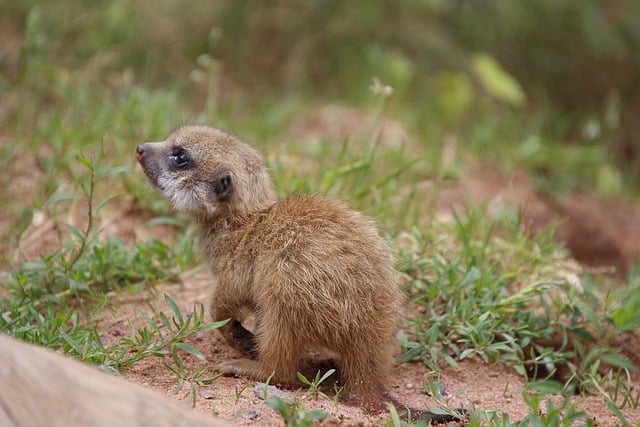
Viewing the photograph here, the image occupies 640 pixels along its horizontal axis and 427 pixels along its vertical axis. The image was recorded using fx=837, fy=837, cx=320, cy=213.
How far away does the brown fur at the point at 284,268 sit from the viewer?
11.6ft

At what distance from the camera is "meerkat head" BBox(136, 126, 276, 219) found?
13.2ft

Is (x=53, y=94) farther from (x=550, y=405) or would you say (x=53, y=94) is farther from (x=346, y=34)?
(x=550, y=405)

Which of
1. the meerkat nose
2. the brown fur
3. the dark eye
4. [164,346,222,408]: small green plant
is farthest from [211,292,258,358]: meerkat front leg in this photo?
the meerkat nose

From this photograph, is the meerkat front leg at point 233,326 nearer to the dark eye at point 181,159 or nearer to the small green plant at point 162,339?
the small green plant at point 162,339

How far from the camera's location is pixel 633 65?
8.73 m

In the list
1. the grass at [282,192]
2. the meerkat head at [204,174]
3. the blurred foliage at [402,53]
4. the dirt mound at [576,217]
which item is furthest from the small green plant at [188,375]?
the blurred foliage at [402,53]

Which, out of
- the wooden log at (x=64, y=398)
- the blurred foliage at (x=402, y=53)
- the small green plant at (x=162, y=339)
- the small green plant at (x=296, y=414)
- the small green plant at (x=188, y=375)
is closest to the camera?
the wooden log at (x=64, y=398)

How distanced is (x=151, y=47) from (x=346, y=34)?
6.35ft

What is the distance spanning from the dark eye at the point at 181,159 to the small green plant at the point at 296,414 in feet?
4.41

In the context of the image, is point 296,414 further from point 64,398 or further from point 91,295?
point 91,295

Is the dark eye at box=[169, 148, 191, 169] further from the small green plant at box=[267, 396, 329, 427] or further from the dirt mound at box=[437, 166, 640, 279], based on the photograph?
the dirt mound at box=[437, 166, 640, 279]

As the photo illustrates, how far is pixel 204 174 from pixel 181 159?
0.15 m

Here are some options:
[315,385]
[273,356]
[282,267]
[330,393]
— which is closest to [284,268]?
[282,267]

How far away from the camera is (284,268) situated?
3561 mm
